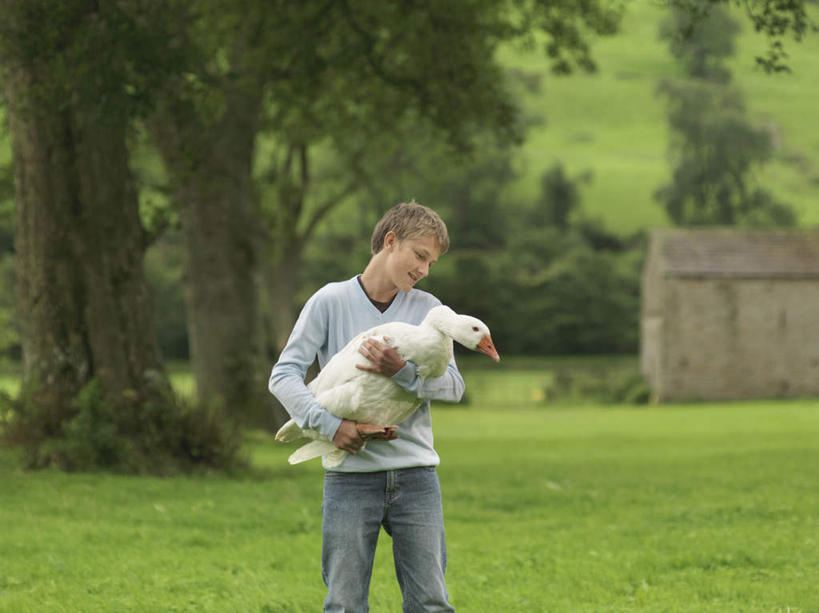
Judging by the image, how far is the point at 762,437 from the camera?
2500 centimetres

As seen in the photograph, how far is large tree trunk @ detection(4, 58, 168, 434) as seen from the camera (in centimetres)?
1259

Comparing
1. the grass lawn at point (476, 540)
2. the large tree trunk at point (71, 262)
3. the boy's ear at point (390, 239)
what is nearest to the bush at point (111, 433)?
the large tree trunk at point (71, 262)

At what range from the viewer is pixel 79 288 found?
1263cm

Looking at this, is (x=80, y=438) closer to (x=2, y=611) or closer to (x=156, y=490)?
(x=156, y=490)

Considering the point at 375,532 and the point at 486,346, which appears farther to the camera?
the point at 375,532

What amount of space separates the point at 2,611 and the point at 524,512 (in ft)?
19.4

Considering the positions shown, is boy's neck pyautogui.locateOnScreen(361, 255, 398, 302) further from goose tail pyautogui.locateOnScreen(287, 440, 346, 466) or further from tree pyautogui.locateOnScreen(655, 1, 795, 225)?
tree pyautogui.locateOnScreen(655, 1, 795, 225)

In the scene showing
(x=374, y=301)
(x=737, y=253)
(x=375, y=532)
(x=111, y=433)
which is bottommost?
(x=111, y=433)

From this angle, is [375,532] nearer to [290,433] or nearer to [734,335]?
[290,433]

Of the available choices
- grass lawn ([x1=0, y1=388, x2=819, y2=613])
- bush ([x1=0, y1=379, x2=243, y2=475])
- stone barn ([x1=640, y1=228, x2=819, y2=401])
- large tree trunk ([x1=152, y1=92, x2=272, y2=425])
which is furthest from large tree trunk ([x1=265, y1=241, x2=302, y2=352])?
bush ([x1=0, y1=379, x2=243, y2=475])

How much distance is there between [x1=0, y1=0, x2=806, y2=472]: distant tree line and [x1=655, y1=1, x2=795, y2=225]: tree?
207 ft

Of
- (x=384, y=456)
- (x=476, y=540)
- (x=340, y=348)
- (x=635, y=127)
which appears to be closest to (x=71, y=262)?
(x=476, y=540)

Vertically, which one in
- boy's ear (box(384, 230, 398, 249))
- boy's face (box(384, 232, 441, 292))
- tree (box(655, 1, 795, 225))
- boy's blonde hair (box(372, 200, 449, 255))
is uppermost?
tree (box(655, 1, 795, 225))

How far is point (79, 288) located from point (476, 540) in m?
5.98
